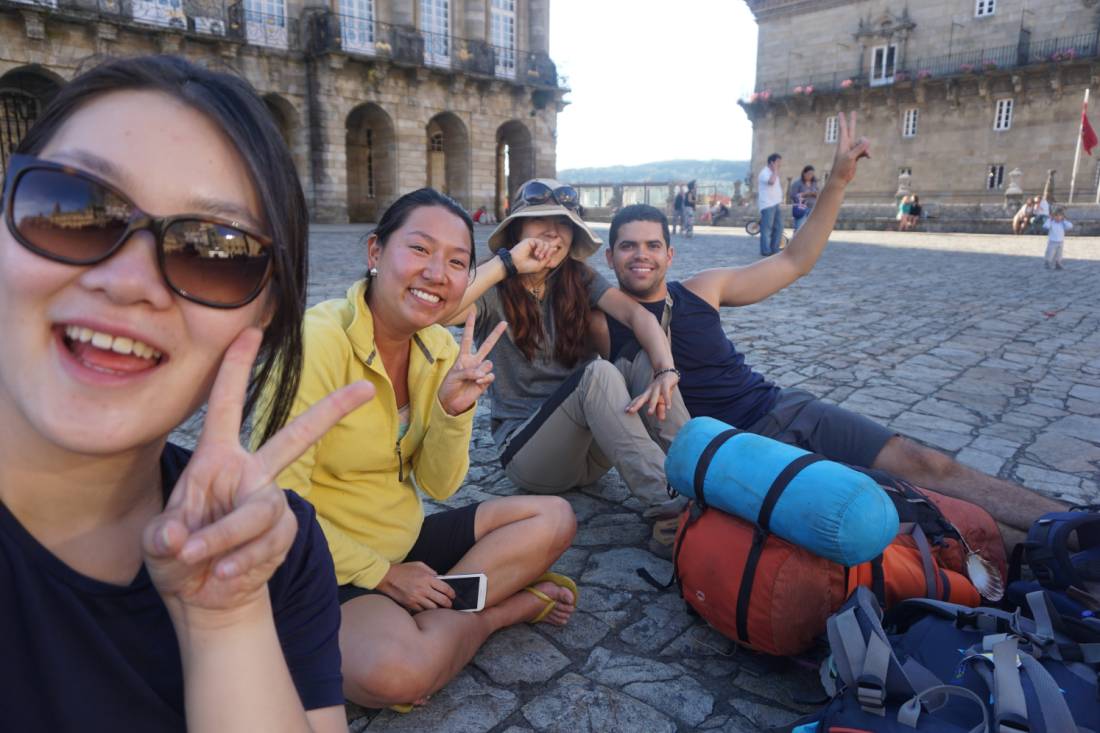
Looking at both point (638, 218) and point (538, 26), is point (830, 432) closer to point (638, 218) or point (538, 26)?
point (638, 218)

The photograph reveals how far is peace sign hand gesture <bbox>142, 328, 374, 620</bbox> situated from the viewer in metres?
0.98

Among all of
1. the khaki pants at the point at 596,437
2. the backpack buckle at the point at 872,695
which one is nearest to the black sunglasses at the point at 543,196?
the khaki pants at the point at 596,437

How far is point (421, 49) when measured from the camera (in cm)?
2648

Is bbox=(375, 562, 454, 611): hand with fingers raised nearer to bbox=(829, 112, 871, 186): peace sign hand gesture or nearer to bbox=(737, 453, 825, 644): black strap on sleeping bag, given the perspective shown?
bbox=(737, 453, 825, 644): black strap on sleeping bag

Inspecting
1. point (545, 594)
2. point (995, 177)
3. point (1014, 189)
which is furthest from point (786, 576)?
point (995, 177)

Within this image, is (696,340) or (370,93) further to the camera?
(370,93)

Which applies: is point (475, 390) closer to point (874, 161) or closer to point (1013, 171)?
point (1013, 171)

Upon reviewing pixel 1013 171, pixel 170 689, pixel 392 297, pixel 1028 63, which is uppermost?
pixel 1028 63

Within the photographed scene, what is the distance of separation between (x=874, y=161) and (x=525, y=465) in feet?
133

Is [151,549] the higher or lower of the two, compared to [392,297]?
lower

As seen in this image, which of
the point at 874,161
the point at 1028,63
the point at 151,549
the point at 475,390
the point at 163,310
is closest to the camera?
the point at 151,549

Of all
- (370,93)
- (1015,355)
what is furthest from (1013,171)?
(1015,355)

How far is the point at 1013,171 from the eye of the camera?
110ft

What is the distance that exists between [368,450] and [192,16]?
2516cm
